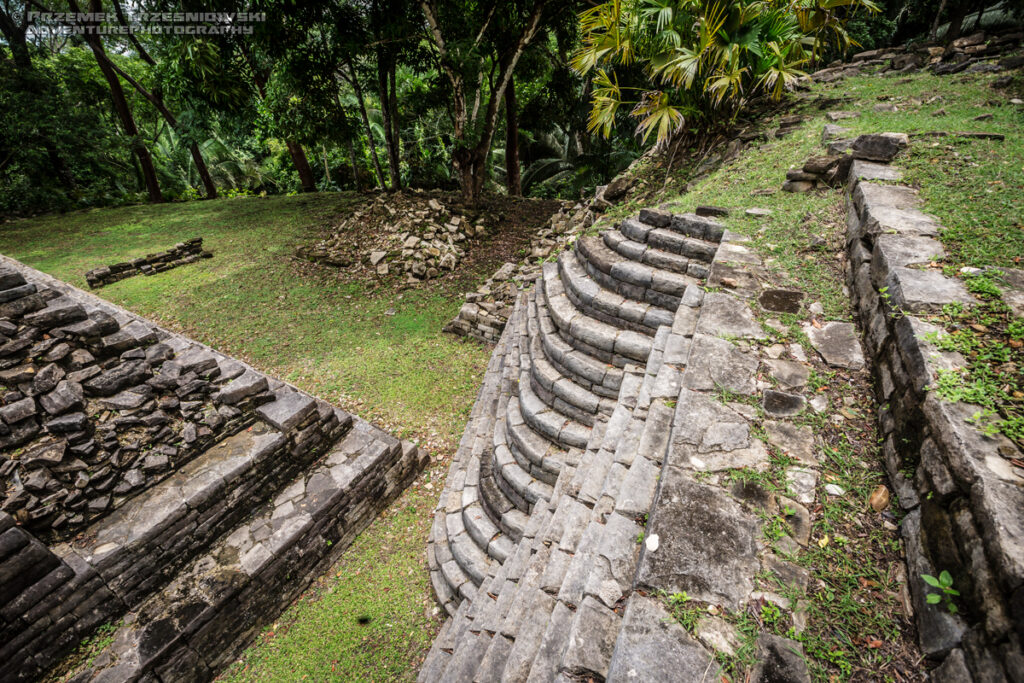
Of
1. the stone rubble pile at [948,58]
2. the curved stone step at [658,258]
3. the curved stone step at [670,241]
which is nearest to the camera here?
the curved stone step at [658,258]

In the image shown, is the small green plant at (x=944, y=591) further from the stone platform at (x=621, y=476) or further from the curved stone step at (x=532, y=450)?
the curved stone step at (x=532, y=450)

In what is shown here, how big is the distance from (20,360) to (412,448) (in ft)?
12.8

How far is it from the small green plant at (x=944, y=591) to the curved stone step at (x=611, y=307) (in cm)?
253

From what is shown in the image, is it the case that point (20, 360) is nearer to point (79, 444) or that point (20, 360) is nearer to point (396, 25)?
point (79, 444)

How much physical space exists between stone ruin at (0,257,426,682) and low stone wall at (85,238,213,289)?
6.58 metres

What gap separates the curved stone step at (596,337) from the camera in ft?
12.5

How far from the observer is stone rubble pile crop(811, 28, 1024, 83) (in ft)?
25.1

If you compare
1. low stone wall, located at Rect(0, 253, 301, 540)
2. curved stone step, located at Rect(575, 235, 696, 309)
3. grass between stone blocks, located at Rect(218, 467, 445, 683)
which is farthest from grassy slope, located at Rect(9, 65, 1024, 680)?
low stone wall, located at Rect(0, 253, 301, 540)

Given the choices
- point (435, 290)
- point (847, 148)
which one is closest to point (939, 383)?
point (847, 148)

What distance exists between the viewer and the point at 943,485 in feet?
5.42

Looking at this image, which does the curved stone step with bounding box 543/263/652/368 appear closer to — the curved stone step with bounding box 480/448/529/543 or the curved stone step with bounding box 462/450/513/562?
the curved stone step with bounding box 480/448/529/543

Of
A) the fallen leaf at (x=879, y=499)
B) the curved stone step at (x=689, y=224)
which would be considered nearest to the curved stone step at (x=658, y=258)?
the curved stone step at (x=689, y=224)

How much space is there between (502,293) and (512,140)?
7.89 metres

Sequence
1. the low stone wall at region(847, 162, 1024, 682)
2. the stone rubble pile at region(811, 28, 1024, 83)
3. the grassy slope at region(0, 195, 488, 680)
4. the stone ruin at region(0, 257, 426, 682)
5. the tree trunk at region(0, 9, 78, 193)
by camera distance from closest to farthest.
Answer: the low stone wall at region(847, 162, 1024, 682)
the stone ruin at region(0, 257, 426, 682)
the grassy slope at region(0, 195, 488, 680)
the stone rubble pile at region(811, 28, 1024, 83)
the tree trunk at region(0, 9, 78, 193)
